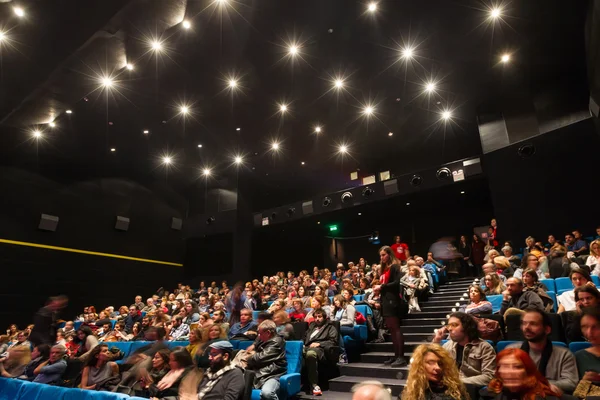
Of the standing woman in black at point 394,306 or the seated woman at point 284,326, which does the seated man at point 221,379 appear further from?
the standing woman in black at point 394,306

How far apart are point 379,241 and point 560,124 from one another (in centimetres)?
655

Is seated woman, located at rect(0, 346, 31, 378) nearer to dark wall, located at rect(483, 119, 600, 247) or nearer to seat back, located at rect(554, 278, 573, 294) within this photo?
seat back, located at rect(554, 278, 573, 294)

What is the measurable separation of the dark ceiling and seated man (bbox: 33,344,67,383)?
4266mm

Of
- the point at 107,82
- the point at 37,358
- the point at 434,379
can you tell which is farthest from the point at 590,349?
the point at 107,82

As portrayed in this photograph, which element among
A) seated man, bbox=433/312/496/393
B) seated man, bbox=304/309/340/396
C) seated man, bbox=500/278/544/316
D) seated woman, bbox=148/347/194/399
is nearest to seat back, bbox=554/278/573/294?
seated man, bbox=500/278/544/316

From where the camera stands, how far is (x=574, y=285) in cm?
349

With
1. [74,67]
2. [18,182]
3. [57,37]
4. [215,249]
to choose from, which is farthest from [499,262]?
[18,182]

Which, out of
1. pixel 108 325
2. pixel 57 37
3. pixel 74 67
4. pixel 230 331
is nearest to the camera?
pixel 230 331

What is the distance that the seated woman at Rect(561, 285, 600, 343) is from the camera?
2.62 metres

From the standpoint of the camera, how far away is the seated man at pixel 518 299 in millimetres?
3090

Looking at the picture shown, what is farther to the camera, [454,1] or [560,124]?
[560,124]

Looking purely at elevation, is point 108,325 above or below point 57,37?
below

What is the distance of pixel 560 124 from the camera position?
780 centimetres

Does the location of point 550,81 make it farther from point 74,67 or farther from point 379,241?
point 74,67
